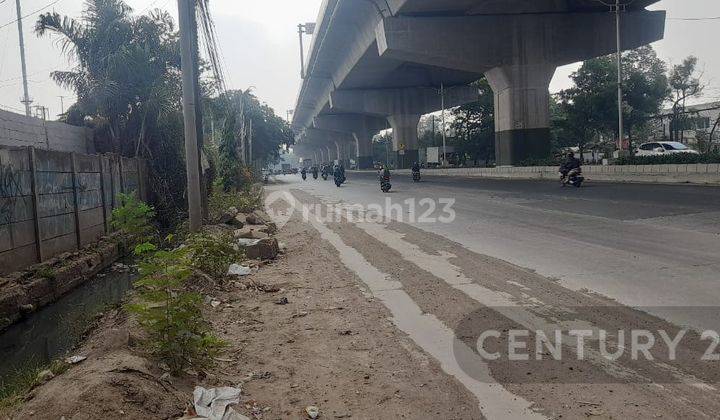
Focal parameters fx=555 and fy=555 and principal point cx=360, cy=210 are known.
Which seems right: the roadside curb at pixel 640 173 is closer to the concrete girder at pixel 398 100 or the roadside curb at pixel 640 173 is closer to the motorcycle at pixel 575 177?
the motorcycle at pixel 575 177

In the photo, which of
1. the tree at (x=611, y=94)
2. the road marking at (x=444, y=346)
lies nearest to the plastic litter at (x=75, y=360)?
the road marking at (x=444, y=346)

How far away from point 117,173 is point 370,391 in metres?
13.2

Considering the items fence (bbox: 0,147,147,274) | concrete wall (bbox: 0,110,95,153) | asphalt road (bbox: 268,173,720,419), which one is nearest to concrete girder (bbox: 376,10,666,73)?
concrete wall (bbox: 0,110,95,153)

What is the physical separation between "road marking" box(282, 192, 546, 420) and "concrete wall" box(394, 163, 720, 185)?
53.9 ft

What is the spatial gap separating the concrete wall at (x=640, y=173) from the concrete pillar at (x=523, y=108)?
146cm

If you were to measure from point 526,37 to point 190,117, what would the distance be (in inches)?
921

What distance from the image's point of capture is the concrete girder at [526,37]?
97.1ft

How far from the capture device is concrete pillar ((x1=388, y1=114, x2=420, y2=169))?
56.2 metres

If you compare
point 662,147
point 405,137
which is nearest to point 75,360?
→ point 662,147

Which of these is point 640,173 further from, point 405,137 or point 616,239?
point 405,137

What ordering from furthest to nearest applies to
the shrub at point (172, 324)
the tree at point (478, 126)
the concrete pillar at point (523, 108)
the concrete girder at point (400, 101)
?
the tree at point (478, 126) < the concrete girder at point (400, 101) < the concrete pillar at point (523, 108) < the shrub at point (172, 324)

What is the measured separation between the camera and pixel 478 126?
61.3m

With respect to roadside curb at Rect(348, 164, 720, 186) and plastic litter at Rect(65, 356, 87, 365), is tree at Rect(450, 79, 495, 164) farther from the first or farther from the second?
plastic litter at Rect(65, 356, 87, 365)

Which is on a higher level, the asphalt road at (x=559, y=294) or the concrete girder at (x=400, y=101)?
the concrete girder at (x=400, y=101)
